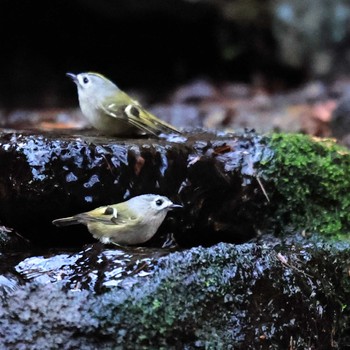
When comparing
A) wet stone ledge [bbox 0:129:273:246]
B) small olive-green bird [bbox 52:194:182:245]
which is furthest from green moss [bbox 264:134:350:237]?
small olive-green bird [bbox 52:194:182:245]

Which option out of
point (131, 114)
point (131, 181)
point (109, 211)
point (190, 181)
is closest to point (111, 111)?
point (131, 114)

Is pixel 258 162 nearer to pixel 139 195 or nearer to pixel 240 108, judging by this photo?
pixel 139 195

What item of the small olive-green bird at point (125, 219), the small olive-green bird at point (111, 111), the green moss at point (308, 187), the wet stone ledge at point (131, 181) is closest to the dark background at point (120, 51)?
the green moss at point (308, 187)

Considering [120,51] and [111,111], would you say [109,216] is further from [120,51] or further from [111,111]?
[120,51]

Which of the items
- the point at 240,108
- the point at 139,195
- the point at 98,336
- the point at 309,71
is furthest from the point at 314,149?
the point at 309,71

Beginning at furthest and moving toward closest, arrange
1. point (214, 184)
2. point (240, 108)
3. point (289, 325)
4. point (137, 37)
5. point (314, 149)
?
point (137, 37), point (240, 108), point (314, 149), point (214, 184), point (289, 325)

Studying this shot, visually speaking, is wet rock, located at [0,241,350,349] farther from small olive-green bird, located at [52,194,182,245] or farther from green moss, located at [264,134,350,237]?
green moss, located at [264,134,350,237]

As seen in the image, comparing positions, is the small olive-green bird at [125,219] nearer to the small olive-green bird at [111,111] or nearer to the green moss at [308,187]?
the small olive-green bird at [111,111]
